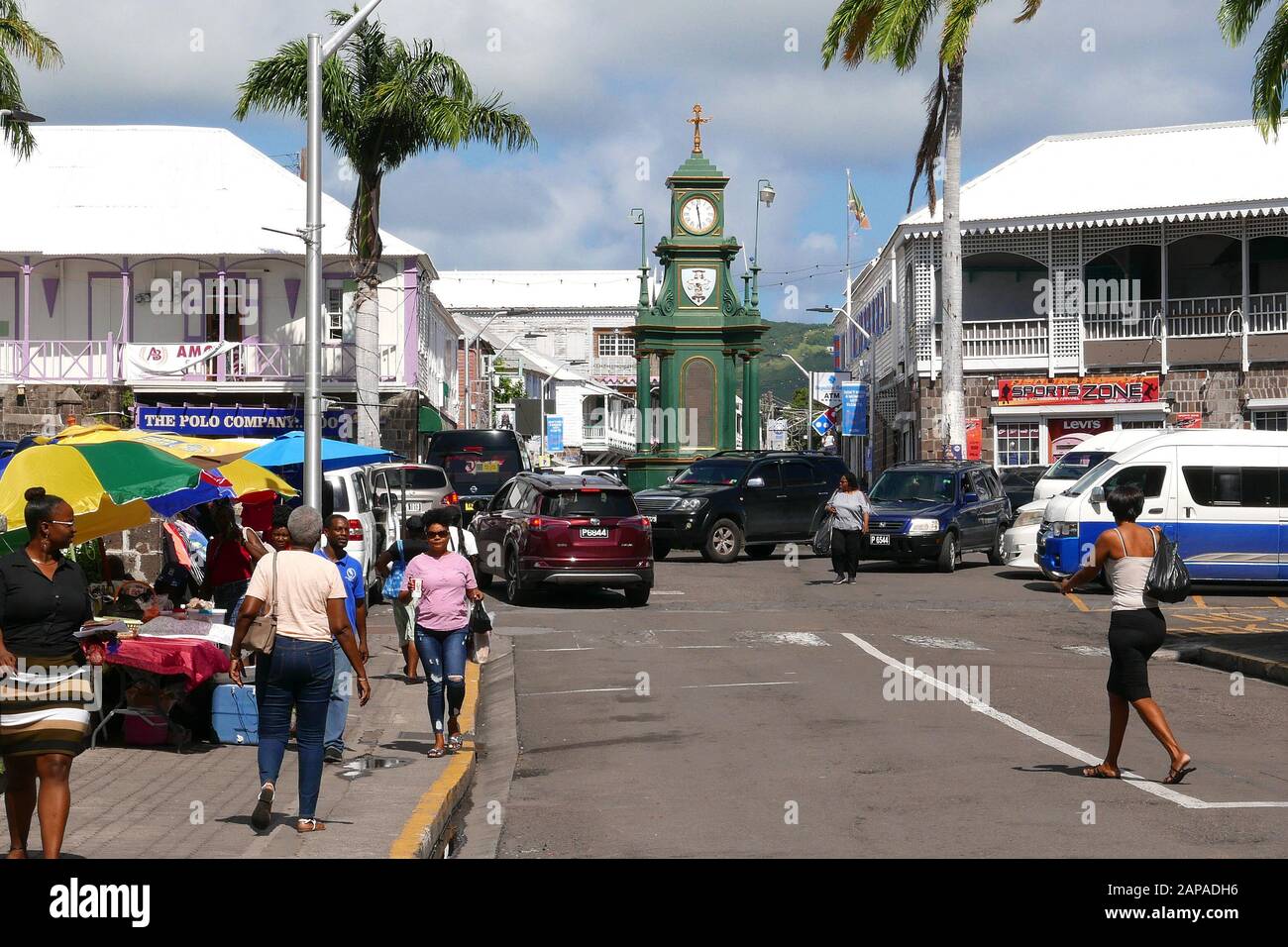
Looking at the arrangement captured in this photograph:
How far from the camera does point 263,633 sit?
347 inches

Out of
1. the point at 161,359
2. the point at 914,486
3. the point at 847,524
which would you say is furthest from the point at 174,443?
the point at 161,359

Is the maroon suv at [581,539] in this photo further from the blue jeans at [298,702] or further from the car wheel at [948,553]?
the blue jeans at [298,702]

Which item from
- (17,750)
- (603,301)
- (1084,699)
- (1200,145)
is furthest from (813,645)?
(603,301)

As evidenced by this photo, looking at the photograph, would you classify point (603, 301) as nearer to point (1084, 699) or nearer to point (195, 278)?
point (195, 278)

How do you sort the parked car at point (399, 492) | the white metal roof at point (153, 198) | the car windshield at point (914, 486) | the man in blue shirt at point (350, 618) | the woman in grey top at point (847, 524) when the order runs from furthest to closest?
the white metal roof at point (153, 198)
the car windshield at point (914, 486)
the woman in grey top at point (847, 524)
the parked car at point (399, 492)
the man in blue shirt at point (350, 618)

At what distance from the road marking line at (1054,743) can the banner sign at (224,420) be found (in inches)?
670

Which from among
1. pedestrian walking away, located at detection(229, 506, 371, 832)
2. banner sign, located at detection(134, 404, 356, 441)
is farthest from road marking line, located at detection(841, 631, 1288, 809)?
banner sign, located at detection(134, 404, 356, 441)

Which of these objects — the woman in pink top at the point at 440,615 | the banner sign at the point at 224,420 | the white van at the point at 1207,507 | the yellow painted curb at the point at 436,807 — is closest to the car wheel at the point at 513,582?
the white van at the point at 1207,507

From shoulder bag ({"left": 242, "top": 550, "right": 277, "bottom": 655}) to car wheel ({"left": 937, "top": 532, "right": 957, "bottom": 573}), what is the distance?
19.4 meters

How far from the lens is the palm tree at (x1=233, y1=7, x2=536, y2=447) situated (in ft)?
102

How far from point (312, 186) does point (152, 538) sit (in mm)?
10375

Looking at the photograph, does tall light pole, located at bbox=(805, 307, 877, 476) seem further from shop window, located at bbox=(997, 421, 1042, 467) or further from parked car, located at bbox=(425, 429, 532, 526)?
parked car, located at bbox=(425, 429, 532, 526)

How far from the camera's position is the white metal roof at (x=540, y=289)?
107 meters

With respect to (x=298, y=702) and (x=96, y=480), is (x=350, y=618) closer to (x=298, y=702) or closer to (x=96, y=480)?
(x=298, y=702)
